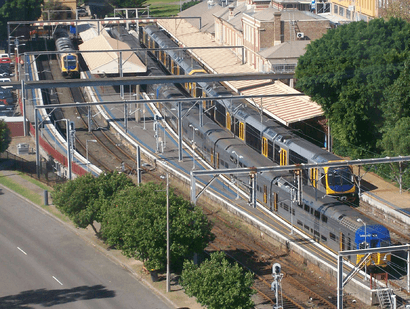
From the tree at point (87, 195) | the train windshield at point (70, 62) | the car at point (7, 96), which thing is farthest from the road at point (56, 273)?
the train windshield at point (70, 62)

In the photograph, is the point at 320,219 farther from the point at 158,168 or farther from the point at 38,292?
the point at 158,168

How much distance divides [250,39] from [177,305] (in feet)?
134

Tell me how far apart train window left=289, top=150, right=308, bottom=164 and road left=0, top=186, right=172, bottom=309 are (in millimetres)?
11677

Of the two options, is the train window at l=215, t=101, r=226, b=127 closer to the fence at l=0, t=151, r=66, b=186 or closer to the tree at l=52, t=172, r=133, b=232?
the fence at l=0, t=151, r=66, b=186

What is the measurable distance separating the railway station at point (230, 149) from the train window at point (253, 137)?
7cm

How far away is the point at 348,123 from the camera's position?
148ft

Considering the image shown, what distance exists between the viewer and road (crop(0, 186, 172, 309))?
31531 millimetres

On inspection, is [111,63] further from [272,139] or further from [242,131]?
[272,139]

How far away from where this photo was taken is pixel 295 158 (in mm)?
40406

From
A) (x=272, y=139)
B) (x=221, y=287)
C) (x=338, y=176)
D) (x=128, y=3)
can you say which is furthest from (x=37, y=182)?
(x=128, y=3)

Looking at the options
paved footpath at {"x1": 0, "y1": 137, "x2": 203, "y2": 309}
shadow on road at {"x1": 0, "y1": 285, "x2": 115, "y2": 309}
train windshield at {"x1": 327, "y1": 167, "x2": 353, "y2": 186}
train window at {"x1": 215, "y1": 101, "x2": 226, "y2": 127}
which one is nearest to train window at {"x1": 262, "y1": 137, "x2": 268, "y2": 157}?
train windshield at {"x1": 327, "y1": 167, "x2": 353, "y2": 186}

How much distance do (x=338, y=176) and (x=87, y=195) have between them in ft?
42.9

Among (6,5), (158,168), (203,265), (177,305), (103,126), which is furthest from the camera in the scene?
(6,5)

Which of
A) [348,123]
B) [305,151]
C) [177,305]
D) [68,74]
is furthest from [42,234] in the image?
[68,74]
